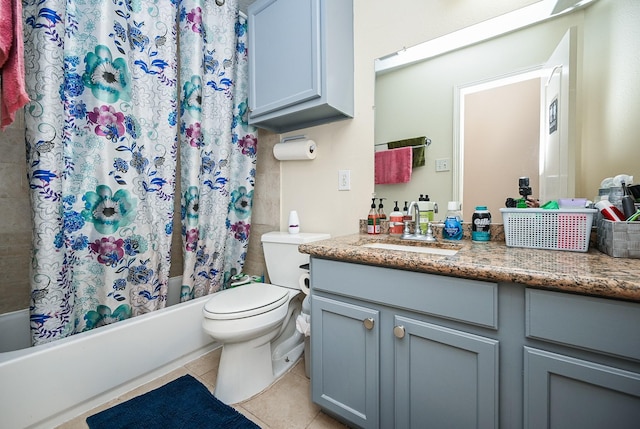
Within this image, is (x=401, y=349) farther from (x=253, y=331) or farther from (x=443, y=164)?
(x=443, y=164)

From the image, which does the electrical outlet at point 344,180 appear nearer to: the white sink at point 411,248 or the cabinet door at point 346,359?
the white sink at point 411,248

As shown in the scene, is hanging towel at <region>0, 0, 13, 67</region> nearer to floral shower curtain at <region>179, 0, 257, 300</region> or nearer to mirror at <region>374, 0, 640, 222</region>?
floral shower curtain at <region>179, 0, 257, 300</region>

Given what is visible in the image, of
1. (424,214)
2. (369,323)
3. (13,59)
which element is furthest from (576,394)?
(13,59)

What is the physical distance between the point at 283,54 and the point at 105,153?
107 centimetres

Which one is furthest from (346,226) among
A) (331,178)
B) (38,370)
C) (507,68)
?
(38,370)

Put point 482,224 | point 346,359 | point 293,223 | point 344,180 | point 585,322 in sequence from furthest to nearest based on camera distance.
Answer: point 293,223
point 344,180
point 482,224
point 346,359
point 585,322

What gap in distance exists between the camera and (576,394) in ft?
2.07

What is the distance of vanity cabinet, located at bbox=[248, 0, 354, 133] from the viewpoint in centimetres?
137

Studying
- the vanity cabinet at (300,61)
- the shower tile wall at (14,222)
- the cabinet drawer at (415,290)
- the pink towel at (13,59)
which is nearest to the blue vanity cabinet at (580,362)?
the cabinet drawer at (415,290)

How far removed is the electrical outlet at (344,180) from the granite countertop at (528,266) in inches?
25.5

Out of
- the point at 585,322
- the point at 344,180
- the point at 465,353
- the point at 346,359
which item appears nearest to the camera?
the point at 585,322

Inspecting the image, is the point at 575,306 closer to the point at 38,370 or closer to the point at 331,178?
the point at 331,178

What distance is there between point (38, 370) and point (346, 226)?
60.2 inches

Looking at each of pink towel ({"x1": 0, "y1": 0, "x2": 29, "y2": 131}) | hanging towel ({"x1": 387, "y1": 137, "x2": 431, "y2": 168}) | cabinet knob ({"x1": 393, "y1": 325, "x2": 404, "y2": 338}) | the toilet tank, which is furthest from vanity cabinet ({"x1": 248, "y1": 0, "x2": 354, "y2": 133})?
cabinet knob ({"x1": 393, "y1": 325, "x2": 404, "y2": 338})
